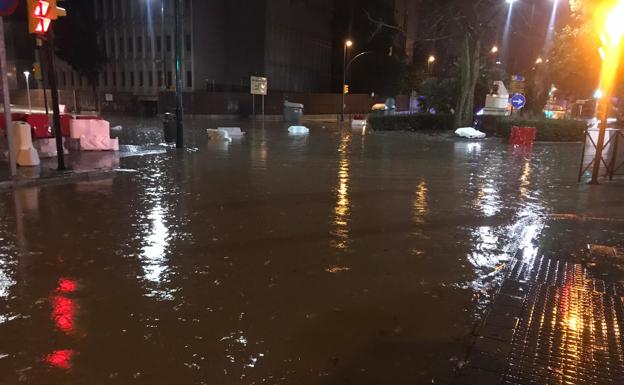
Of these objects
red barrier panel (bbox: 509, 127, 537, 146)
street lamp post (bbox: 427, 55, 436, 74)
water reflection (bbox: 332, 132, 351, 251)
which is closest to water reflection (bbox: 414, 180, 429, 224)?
water reflection (bbox: 332, 132, 351, 251)

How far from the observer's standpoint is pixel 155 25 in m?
48.7

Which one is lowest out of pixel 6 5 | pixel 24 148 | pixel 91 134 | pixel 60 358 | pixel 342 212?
pixel 60 358

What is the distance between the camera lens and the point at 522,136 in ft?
73.0

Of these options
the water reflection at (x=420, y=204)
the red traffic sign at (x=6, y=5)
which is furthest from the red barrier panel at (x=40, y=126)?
the water reflection at (x=420, y=204)

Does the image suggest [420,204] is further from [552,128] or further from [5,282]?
[552,128]

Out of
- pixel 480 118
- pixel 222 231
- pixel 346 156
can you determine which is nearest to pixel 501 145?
pixel 480 118

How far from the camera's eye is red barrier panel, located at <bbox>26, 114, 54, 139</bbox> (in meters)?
16.1

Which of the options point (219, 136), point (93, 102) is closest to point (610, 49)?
point (219, 136)

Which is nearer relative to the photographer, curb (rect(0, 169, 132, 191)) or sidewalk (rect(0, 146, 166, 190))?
curb (rect(0, 169, 132, 191))

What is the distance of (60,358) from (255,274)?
7.22 ft

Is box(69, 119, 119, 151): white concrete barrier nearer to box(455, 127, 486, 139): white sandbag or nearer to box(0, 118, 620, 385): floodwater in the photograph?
box(0, 118, 620, 385): floodwater

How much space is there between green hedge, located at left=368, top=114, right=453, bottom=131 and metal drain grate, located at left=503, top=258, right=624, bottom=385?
23.8m

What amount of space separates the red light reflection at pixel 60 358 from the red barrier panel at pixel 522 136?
851 inches

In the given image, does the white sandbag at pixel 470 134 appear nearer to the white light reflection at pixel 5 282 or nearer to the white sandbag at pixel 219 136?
the white sandbag at pixel 219 136
